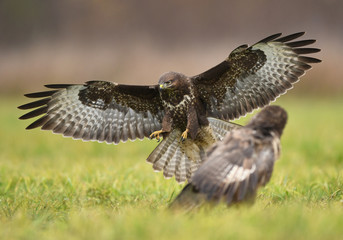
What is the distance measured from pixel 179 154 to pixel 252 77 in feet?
3.62

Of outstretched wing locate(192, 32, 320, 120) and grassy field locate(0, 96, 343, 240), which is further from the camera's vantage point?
outstretched wing locate(192, 32, 320, 120)

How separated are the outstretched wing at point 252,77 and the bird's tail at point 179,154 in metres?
0.31

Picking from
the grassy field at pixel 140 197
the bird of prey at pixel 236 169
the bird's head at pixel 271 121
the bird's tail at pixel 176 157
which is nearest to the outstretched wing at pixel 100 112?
the bird's tail at pixel 176 157

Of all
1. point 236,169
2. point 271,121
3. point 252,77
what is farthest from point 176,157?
point 236,169

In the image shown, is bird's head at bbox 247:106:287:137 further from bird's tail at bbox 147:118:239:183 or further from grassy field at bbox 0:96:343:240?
bird's tail at bbox 147:118:239:183

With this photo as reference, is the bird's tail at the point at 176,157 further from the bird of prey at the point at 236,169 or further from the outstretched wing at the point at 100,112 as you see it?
the bird of prey at the point at 236,169

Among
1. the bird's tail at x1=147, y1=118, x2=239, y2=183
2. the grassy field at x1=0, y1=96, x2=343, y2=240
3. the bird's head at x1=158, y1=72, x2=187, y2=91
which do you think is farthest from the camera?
the bird's tail at x1=147, y1=118, x2=239, y2=183

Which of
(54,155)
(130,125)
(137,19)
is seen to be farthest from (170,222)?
(137,19)

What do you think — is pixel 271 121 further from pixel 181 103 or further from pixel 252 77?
pixel 252 77

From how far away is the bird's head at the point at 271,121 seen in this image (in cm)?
425

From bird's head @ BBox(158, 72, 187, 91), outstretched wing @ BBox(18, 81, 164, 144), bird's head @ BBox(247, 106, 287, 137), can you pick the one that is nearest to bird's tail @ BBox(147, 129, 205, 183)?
outstretched wing @ BBox(18, 81, 164, 144)

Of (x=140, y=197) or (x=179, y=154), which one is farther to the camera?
(x=179, y=154)

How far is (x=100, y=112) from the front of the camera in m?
5.95

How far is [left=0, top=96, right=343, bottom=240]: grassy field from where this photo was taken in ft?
10.7
